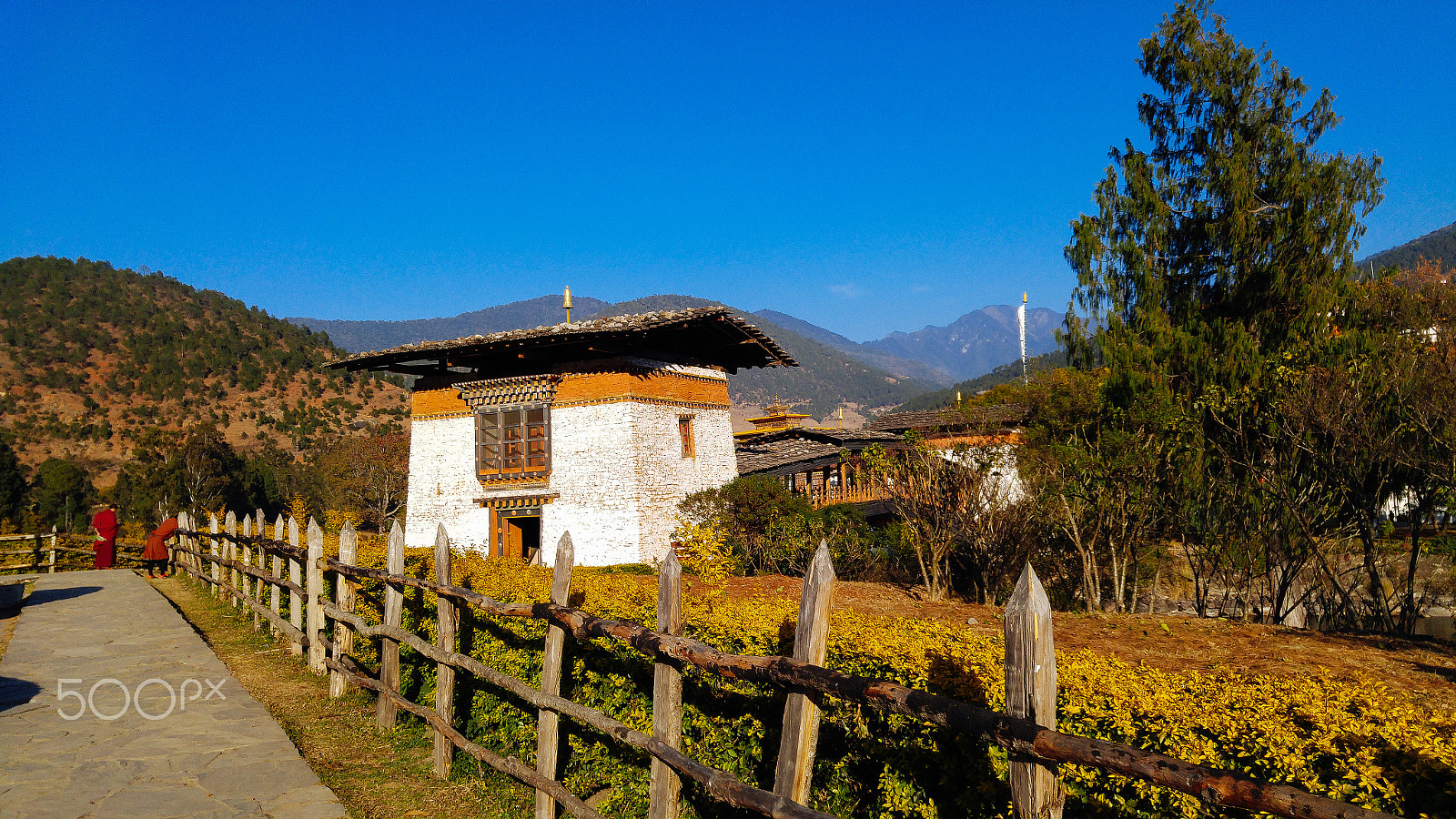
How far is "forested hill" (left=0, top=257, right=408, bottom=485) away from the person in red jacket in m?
43.0

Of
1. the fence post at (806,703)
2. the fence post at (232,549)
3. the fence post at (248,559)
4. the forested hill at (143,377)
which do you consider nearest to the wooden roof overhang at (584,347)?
the fence post at (232,549)

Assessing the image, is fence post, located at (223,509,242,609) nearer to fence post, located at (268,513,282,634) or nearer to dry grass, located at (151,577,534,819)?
fence post, located at (268,513,282,634)

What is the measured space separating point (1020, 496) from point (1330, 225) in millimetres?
15700

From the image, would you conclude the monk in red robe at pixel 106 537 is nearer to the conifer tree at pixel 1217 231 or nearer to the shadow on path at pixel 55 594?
the shadow on path at pixel 55 594

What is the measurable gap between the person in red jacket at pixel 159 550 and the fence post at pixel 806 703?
20.6 m

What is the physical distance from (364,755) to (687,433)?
14.6 meters

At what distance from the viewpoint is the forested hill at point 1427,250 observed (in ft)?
253

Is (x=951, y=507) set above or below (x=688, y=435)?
below

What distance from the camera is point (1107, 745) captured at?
8.62 feet

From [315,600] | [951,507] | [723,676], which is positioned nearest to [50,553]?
[315,600]

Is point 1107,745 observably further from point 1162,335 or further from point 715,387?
point 1162,335

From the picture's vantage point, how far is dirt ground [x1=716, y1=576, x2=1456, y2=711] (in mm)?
6738

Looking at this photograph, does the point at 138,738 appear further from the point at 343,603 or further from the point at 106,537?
the point at 106,537

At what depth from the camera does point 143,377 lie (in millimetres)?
67312
